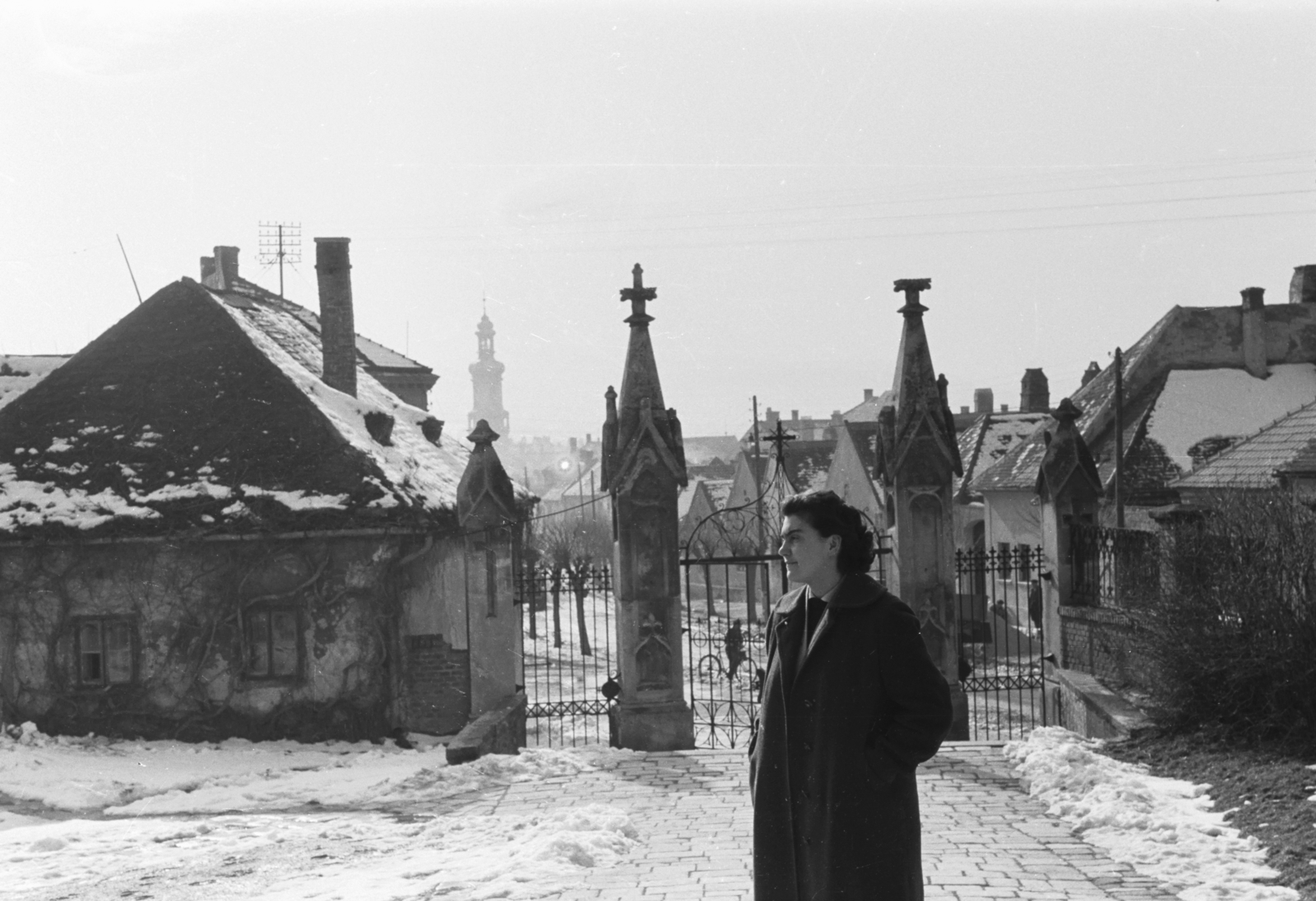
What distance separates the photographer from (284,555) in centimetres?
1534

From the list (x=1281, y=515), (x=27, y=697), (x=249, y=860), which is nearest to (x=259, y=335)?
(x=27, y=697)

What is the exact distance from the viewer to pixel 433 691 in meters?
15.5

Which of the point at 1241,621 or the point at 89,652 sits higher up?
the point at 1241,621

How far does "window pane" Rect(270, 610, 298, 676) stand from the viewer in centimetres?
1543

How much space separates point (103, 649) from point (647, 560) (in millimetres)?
7227

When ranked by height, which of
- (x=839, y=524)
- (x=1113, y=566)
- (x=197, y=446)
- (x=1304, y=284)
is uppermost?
(x=1304, y=284)

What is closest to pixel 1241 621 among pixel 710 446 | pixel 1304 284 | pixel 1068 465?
pixel 1068 465

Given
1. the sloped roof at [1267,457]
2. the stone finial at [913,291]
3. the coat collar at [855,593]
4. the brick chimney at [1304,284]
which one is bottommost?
the coat collar at [855,593]

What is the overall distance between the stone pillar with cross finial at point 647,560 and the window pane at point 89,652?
6.87 meters

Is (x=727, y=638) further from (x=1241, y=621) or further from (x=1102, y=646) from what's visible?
(x=1241, y=621)

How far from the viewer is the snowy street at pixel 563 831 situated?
7.34m

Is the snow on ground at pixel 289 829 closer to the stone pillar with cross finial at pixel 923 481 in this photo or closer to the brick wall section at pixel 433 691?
the brick wall section at pixel 433 691

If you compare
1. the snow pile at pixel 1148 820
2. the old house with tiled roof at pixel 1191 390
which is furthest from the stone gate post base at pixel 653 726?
the old house with tiled roof at pixel 1191 390

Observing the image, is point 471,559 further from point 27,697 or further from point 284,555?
point 27,697
